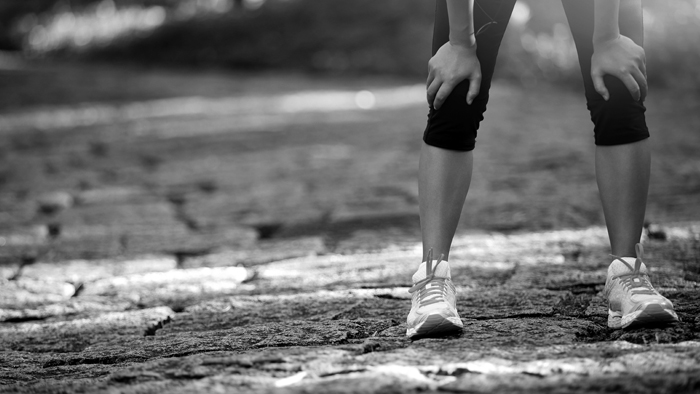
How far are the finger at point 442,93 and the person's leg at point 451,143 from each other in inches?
0.5

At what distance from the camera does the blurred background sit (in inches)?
139

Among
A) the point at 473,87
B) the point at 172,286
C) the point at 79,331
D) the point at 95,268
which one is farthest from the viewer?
the point at 95,268

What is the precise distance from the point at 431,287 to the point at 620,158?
59 cm

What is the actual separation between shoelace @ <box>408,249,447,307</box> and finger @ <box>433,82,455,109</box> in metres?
0.38

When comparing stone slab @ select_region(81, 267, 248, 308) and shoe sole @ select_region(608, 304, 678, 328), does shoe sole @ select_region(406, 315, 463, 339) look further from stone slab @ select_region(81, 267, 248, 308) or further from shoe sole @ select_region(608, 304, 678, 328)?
stone slab @ select_region(81, 267, 248, 308)

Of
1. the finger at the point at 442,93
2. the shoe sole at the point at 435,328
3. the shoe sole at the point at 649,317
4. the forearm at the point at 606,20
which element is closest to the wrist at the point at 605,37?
the forearm at the point at 606,20

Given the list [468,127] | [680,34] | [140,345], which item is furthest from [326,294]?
[680,34]

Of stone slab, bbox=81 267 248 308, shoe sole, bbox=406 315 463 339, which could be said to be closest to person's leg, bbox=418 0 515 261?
shoe sole, bbox=406 315 463 339

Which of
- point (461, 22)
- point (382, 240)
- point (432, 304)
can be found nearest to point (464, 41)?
point (461, 22)

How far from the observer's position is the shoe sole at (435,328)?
1814 millimetres

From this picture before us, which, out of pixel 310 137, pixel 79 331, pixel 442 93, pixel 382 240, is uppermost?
pixel 310 137

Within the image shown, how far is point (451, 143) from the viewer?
1936 mm

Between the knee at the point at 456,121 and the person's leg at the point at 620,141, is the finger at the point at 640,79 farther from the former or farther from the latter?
the knee at the point at 456,121

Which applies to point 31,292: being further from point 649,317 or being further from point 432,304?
point 649,317
